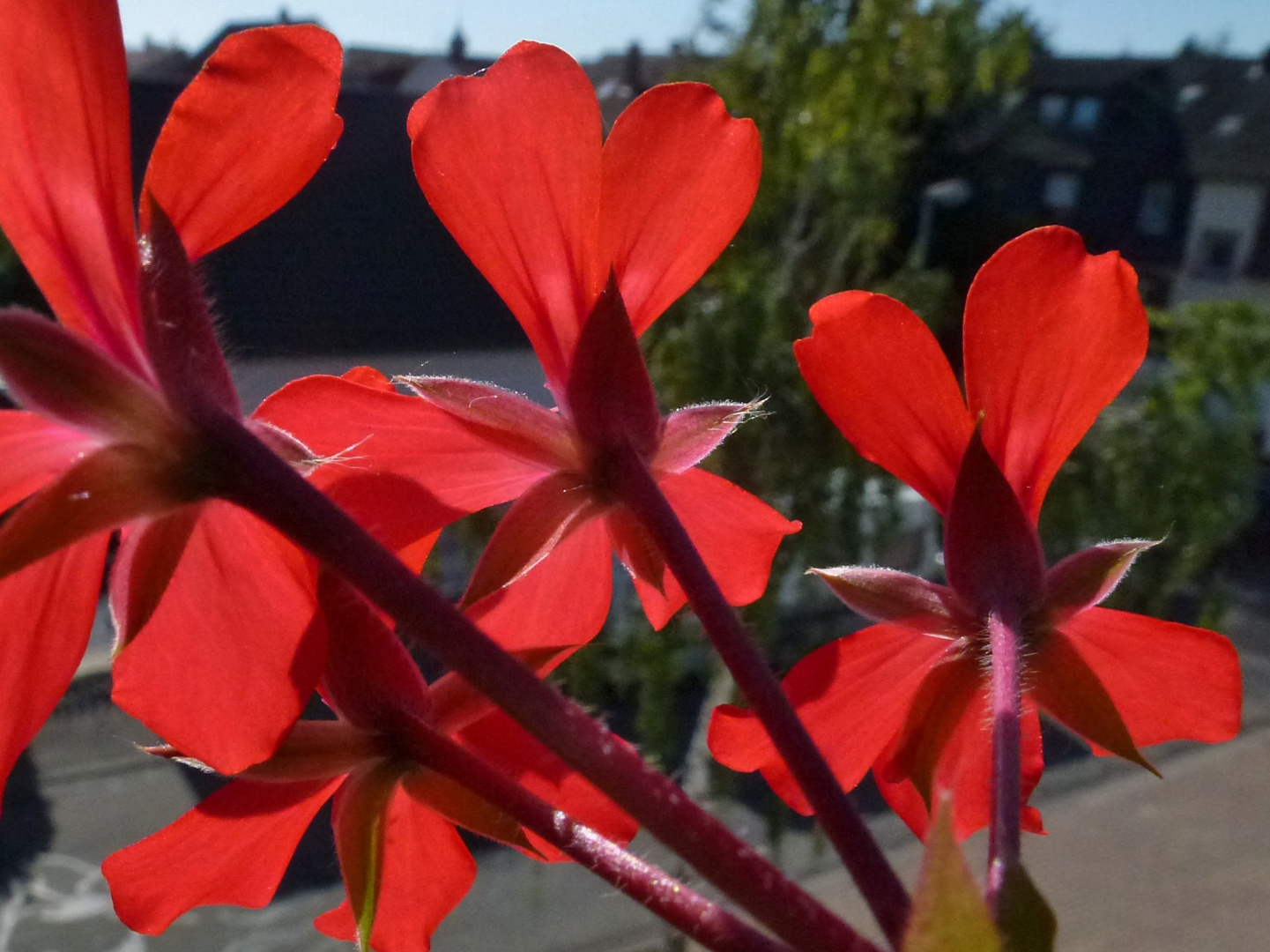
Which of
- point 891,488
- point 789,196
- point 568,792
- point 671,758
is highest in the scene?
point 568,792

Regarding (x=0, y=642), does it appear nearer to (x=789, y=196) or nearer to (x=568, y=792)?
(x=568, y=792)

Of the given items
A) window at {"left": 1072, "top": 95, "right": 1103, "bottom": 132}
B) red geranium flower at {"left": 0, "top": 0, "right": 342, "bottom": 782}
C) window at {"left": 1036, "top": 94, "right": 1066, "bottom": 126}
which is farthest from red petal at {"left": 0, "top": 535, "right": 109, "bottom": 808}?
window at {"left": 1036, "top": 94, "right": 1066, "bottom": 126}

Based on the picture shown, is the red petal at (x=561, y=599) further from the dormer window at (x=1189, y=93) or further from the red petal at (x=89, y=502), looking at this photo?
the dormer window at (x=1189, y=93)

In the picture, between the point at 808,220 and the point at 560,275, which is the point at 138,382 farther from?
the point at 808,220

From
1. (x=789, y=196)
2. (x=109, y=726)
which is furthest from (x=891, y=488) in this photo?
(x=109, y=726)

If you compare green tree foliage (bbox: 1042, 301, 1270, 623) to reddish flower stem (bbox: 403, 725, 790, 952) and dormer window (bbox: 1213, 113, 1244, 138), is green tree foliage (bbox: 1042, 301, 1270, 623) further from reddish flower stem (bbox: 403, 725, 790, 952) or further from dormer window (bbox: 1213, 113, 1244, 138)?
reddish flower stem (bbox: 403, 725, 790, 952)
